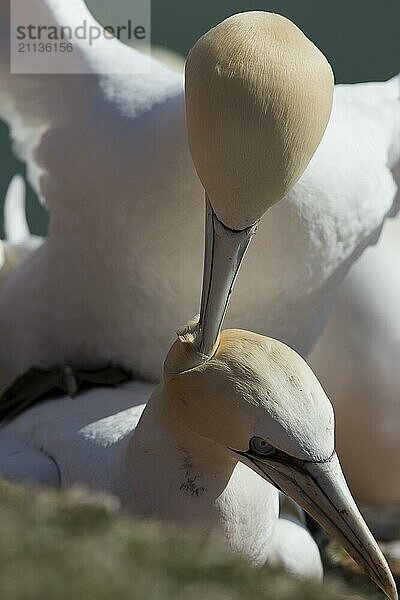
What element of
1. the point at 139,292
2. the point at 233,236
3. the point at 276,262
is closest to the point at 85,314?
the point at 139,292

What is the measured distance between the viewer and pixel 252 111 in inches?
56.7

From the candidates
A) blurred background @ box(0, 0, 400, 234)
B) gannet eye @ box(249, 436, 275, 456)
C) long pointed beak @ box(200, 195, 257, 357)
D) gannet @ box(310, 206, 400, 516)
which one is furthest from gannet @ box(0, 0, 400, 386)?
blurred background @ box(0, 0, 400, 234)

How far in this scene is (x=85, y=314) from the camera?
2139 millimetres

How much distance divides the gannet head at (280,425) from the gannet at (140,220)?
36 centimetres

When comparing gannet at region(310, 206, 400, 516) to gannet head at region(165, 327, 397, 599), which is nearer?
gannet head at region(165, 327, 397, 599)

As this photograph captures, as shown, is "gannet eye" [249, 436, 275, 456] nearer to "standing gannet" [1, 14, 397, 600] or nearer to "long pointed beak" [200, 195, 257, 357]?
"standing gannet" [1, 14, 397, 600]

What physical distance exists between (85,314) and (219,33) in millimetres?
753

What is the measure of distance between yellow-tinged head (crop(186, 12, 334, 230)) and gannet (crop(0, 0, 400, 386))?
36 cm

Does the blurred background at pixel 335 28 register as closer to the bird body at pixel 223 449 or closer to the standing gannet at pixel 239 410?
the bird body at pixel 223 449

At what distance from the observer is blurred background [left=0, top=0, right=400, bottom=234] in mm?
3357

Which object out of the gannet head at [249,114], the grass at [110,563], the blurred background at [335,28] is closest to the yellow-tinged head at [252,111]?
the gannet head at [249,114]

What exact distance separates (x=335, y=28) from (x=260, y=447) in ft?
6.91

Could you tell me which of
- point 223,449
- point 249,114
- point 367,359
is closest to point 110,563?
point 249,114

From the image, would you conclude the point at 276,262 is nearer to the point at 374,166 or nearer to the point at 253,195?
the point at 374,166
